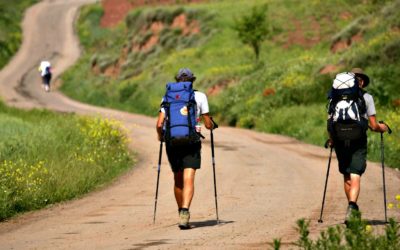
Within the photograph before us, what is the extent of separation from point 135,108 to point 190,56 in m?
6.74

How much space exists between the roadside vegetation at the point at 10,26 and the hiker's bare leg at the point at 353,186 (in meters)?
55.9

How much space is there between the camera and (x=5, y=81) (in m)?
57.1

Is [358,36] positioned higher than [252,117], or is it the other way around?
[358,36]

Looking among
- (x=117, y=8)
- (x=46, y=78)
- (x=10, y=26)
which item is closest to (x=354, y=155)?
(x=46, y=78)

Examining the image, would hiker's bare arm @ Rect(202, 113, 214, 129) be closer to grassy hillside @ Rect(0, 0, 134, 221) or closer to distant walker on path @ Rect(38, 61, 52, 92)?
grassy hillside @ Rect(0, 0, 134, 221)

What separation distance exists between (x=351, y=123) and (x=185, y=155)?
2.26 metres

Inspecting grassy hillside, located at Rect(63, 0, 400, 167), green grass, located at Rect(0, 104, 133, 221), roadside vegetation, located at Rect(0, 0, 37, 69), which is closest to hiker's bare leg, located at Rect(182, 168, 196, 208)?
green grass, located at Rect(0, 104, 133, 221)

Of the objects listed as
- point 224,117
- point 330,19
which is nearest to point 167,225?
point 224,117

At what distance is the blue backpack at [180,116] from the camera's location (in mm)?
11617

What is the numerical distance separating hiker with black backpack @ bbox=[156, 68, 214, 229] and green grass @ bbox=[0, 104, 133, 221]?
334 cm

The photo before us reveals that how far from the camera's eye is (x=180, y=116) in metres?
11.7

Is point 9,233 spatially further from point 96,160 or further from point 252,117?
point 252,117

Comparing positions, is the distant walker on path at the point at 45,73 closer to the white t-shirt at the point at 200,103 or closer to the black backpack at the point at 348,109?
the white t-shirt at the point at 200,103

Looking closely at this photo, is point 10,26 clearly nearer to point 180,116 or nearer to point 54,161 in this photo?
point 54,161
